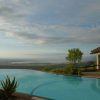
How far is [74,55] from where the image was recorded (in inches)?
1673

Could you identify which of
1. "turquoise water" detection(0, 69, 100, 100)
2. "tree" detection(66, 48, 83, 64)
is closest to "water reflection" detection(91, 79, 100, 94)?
"turquoise water" detection(0, 69, 100, 100)

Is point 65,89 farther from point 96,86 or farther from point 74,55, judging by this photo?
point 74,55

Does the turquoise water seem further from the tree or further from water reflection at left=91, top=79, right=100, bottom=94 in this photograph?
the tree

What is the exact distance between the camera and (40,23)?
30.4m

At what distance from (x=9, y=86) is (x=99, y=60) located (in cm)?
2371

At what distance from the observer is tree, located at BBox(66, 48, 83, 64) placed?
4261 centimetres

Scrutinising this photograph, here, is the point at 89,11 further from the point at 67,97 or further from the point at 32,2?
the point at 67,97

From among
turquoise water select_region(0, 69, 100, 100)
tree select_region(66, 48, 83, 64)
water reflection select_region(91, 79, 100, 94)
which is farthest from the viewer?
tree select_region(66, 48, 83, 64)

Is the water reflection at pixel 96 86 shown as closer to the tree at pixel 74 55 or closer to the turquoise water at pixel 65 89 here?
the turquoise water at pixel 65 89

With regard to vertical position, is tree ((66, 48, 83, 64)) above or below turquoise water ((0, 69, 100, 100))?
above

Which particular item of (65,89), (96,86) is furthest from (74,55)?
(65,89)

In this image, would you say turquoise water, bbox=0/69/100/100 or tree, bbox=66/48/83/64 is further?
tree, bbox=66/48/83/64

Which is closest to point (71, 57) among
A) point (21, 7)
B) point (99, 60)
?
point (99, 60)

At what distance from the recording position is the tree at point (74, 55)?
42.6m
